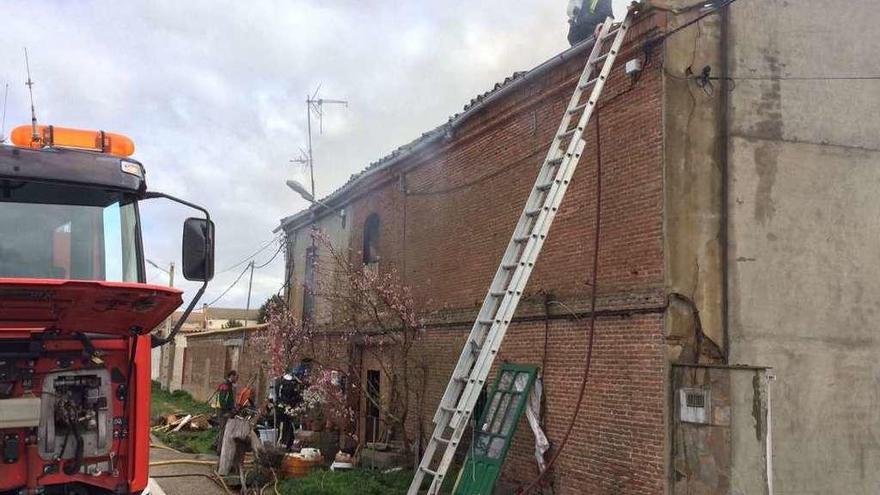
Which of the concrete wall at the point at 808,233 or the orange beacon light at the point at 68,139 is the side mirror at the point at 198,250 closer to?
the orange beacon light at the point at 68,139

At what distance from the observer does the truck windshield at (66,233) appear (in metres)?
4.73

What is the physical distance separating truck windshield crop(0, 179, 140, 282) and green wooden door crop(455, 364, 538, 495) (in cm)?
562

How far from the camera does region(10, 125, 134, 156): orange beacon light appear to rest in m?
5.23

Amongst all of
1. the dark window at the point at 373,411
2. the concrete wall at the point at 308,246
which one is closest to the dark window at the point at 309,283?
the concrete wall at the point at 308,246

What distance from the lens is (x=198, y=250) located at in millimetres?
5164

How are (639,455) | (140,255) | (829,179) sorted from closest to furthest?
(140,255), (639,455), (829,179)

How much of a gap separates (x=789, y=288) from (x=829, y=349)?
2.81 ft

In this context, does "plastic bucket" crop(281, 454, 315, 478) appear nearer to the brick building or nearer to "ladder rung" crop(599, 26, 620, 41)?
the brick building

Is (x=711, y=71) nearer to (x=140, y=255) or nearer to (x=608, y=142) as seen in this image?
(x=608, y=142)

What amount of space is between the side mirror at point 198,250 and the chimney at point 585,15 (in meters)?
7.01

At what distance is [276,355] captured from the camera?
17656 millimetres

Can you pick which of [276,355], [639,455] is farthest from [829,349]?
[276,355]

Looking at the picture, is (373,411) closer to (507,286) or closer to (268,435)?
(268,435)

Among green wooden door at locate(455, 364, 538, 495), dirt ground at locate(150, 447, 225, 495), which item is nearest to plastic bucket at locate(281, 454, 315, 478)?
dirt ground at locate(150, 447, 225, 495)
